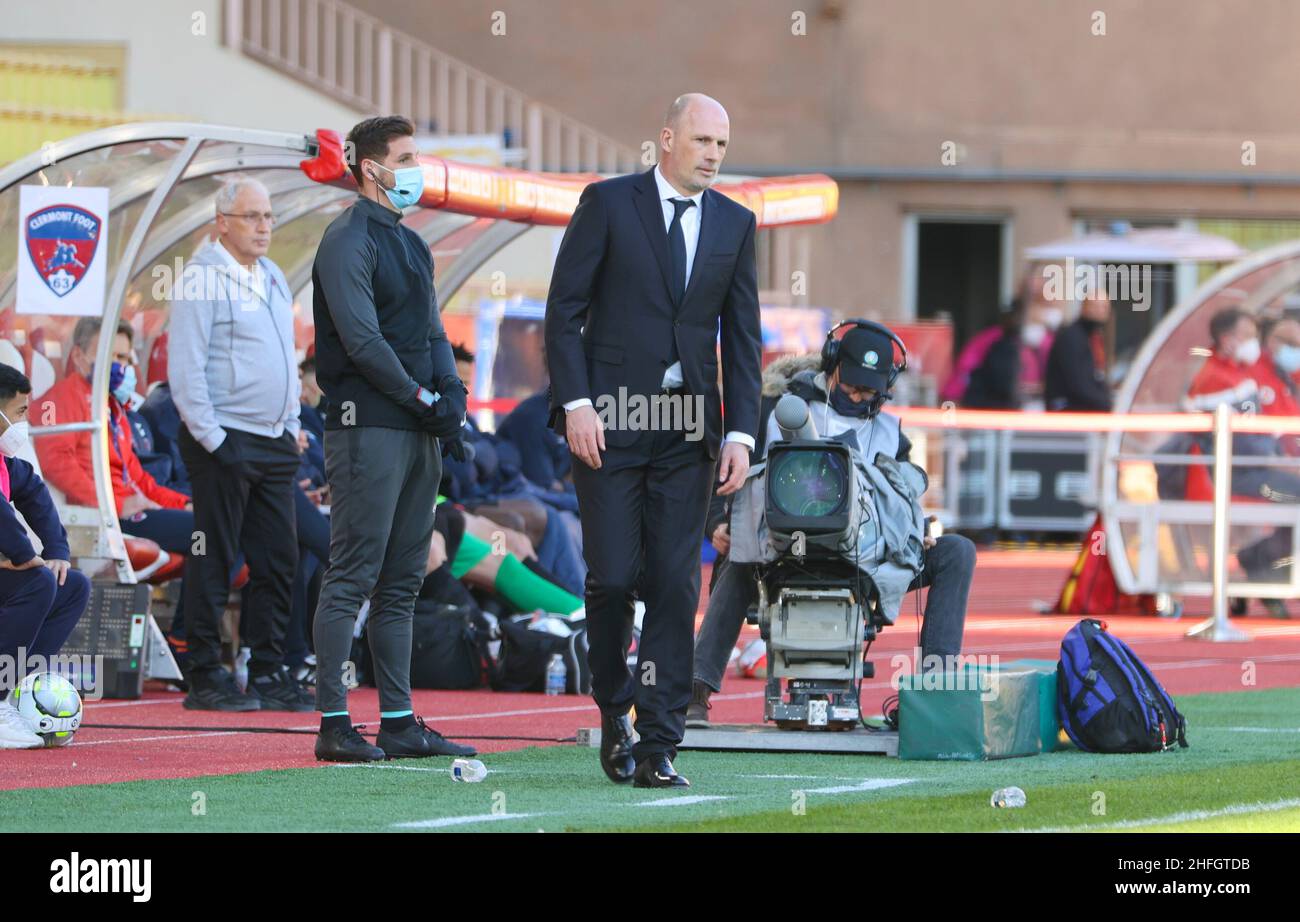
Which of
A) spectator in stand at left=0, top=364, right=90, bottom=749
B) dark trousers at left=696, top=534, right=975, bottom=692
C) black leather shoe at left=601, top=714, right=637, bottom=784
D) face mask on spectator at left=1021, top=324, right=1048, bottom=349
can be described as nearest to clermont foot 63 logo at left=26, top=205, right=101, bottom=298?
spectator in stand at left=0, top=364, right=90, bottom=749

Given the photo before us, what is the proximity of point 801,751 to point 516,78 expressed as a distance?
2022 cm

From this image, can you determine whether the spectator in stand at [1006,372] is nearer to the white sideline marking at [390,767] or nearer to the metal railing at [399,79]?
the metal railing at [399,79]

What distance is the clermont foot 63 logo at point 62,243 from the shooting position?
11.2 m

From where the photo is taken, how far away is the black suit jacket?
7641 mm

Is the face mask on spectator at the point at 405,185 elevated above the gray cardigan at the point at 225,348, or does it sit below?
above

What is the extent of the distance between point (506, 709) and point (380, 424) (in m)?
2.79

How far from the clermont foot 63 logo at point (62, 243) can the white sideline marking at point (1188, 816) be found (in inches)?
242

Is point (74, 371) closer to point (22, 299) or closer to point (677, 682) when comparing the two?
point (22, 299)

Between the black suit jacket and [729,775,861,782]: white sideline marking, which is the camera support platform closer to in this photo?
[729,775,861,782]: white sideline marking

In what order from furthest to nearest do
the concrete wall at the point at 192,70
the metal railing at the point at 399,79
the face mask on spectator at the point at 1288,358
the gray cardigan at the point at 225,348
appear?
the metal railing at the point at 399,79 → the concrete wall at the point at 192,70 → the face mask on spectator at the point at 1288,358 → the gray cardigan at the point at 225,348

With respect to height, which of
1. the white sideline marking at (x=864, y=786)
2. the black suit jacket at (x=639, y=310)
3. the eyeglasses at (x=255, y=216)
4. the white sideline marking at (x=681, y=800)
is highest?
the eyeglasses at (x=255, y=216)

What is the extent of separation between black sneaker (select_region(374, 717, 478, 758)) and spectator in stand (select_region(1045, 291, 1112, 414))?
13.4 metres

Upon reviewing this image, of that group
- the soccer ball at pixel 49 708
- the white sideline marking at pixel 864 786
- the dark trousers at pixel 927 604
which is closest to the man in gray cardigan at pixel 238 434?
the soccer ball at pixel 49 708
